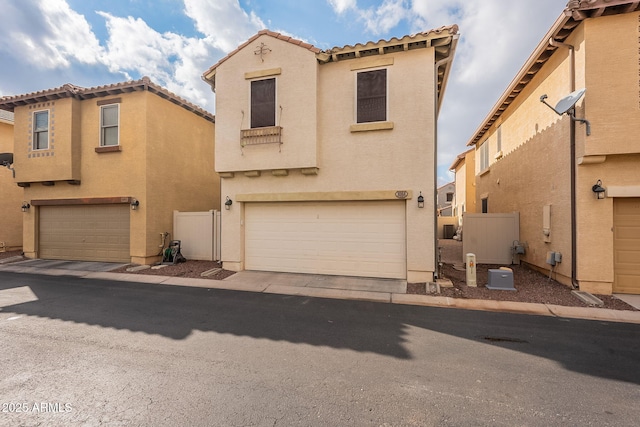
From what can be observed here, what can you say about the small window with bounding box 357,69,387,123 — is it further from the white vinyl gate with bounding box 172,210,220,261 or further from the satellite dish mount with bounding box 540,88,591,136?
the white vinyl gate with bounding box 172,210,220,261

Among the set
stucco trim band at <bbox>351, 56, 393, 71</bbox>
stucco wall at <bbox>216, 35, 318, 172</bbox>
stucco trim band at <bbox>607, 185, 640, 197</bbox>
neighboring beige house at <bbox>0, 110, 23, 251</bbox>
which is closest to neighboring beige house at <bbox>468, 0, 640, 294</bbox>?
stucco trim band at <bbox>607, 185, 640, 197</bbox>

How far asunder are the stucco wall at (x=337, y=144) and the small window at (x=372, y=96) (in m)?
0.21

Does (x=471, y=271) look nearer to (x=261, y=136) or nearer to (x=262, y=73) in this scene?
(x=261, y=136)

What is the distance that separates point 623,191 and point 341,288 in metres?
7.19

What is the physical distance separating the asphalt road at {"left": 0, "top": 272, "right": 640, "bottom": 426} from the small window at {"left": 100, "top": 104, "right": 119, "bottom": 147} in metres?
7.59

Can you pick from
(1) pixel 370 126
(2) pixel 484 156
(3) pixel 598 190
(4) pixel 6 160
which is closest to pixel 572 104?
(3) pixel 598 190

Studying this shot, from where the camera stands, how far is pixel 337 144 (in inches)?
345

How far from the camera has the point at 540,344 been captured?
176 inches

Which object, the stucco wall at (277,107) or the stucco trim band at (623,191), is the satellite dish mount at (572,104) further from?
the stucco wall at (277,107)

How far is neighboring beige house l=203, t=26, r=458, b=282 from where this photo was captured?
26.7ft

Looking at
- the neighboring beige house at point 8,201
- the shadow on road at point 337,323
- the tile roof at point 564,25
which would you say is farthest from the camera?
the neighboring beige house at point 8,201

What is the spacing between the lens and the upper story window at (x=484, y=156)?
1524cm

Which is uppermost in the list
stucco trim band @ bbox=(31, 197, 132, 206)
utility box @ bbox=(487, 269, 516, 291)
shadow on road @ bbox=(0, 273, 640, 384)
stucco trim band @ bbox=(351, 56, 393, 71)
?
stucco trim band @ bbox=(351, 56, 393, 71)

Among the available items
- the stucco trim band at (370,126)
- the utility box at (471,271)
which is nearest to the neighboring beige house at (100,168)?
the stucco trim band at (370,126)
